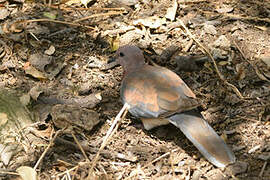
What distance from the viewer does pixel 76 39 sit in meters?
5.72

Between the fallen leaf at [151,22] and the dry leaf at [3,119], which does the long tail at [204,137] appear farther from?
the dry leaf at [3,119]

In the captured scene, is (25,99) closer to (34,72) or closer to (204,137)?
(34,72)

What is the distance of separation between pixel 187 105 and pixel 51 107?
1588 millimetres

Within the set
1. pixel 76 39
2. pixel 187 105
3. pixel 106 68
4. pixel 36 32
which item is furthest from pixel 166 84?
pixel 36 32

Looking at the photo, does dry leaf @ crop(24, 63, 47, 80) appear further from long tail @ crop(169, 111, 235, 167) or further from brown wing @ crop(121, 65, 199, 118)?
long tail @ crop(169, 111, 235, 167)

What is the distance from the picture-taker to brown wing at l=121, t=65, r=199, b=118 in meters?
4.38

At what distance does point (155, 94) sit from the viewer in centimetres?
455

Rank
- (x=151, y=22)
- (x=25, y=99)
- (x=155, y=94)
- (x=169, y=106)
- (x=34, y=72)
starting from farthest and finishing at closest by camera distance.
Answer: (x=151, y=22)
(x=34, y=72)
(x=25, y=99)
(x=155, y=94)
(x=169, y=106)

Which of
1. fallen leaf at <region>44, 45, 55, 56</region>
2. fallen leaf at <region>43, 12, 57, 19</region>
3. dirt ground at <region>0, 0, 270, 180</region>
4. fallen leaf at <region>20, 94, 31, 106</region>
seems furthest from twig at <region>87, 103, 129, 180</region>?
fallen leaf at <region>43, 12, 57, 19</region>

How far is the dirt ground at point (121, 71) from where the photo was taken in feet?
13.9

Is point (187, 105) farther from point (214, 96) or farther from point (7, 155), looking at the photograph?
point (7, 155)

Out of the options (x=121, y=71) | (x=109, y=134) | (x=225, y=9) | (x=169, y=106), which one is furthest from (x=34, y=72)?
(x=225, y=9)

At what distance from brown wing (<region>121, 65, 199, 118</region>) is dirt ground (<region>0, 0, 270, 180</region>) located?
32cm

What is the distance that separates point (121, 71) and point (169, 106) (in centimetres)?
130
